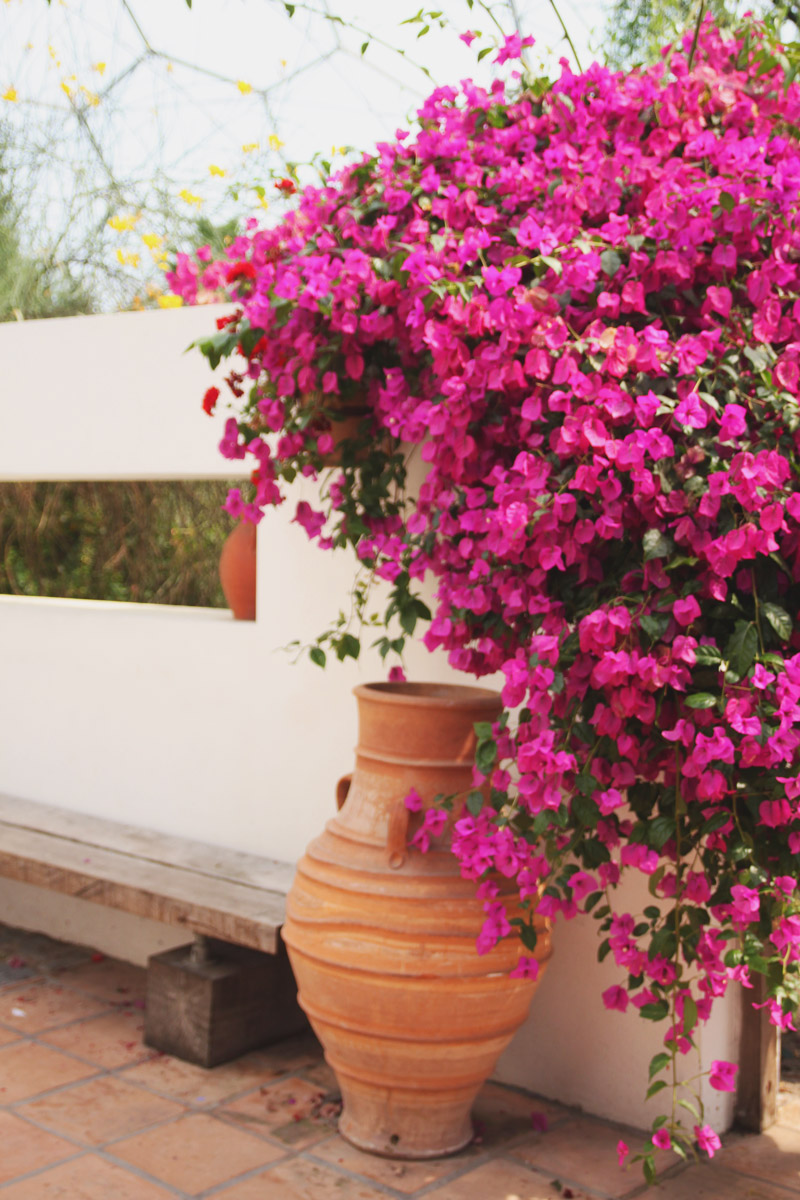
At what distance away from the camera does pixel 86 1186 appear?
7.19 ft

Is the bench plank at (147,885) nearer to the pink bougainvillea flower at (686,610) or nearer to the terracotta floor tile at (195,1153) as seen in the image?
the terracotta floor tile at (195,1153)

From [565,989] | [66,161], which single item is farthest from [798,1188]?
[66,161]

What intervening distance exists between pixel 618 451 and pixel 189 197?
163 inches

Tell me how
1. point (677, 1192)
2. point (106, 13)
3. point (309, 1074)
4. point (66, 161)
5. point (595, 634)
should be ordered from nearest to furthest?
point (595, 634) → point (677, 1192) → point (309, 1074) → point (106, 13) → point (66, 161)

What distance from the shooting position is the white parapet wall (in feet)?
8.60

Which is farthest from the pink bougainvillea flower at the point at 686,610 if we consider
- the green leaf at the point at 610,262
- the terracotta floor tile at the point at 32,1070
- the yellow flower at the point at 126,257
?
the yellow flower at the point at 126,257

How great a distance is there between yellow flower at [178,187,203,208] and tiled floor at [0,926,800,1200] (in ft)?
12.0

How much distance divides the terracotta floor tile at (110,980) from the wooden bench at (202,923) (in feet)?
1.25

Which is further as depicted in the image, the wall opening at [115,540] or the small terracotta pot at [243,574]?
the wall opening at [115,540]

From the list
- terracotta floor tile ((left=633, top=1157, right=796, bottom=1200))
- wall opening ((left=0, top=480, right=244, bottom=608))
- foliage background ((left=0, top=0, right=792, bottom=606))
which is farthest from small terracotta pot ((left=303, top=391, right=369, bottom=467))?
wall opening ((left=0, top=480, right=244, bottom=608))

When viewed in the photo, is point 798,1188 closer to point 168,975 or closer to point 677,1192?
point 677,1192

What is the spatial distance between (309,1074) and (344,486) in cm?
135

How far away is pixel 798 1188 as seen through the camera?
2230mm

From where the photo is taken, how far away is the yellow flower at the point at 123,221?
5.41 metres
